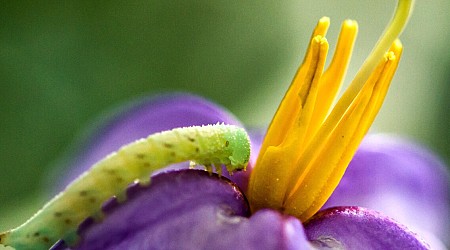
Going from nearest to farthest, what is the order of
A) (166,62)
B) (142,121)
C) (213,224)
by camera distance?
(213,224), (142,121), (166,62)

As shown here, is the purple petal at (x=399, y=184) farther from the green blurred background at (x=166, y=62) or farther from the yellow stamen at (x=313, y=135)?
the green blurred background at (x=166, y=62)

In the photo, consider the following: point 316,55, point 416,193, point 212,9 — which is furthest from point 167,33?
point 316,55

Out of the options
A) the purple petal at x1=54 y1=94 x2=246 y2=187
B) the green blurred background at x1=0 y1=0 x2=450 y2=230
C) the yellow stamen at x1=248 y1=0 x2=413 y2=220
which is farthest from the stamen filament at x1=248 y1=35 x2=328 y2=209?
the green blurred background at x1=0 y1=0 x2=450 y2=230

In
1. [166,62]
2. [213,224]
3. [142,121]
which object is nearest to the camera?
[213,224]

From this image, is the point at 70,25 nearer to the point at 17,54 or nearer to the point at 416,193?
the point at 17,54

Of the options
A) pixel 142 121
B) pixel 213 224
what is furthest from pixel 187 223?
pixel 142 121

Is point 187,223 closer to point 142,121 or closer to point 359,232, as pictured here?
point 359,232
